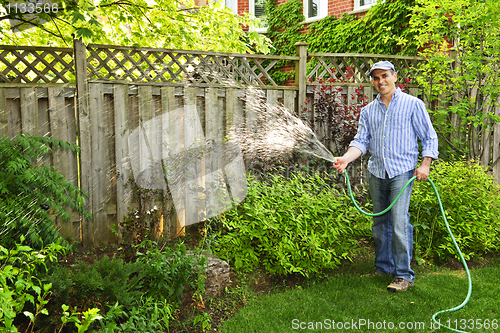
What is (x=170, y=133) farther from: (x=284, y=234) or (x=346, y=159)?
(x=346, y=159)

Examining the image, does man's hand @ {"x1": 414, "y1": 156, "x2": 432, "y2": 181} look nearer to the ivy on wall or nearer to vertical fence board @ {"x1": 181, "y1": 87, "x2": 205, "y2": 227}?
vertical fence board @ {"x1": 181, "y1": 87, "x2": 205, "y2": 227}

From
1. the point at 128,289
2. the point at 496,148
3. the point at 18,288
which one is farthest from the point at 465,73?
the point at 18,288

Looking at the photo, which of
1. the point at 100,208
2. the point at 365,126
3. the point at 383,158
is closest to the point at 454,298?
the point at 383,158

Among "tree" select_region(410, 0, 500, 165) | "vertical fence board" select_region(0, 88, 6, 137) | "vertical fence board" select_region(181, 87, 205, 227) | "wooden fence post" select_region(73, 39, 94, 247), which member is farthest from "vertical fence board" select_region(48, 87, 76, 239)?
"tree" select_region(410, 0, 500, 165)

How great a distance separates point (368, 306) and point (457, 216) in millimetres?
1823

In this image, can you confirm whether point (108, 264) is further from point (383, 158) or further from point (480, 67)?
point (480, 67)

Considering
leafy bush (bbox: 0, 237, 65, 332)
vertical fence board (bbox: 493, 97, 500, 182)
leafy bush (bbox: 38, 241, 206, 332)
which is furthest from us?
vertical fence board (bbox: 493, 97, 500, 182)

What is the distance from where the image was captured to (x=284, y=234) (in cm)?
359

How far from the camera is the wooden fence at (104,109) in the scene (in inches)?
157

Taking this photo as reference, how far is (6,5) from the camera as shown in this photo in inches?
176

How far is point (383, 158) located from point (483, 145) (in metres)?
3.00

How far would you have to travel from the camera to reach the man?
3305mm
